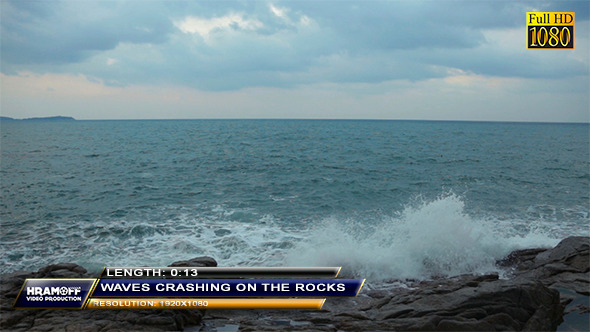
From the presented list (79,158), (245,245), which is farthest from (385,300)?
(79,158)

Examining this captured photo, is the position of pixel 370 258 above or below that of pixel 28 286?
below

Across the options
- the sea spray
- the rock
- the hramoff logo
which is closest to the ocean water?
the sea spray

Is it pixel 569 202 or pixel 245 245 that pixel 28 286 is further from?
pixel 569 202

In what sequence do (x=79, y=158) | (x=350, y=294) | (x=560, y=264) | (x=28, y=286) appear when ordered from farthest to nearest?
(x=79, y=158) < (x=560, y=264) < (x=350, y=294) < (x=28, y=286)

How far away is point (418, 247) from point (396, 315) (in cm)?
515

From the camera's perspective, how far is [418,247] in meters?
12.2

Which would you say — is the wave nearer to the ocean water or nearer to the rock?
the ocean water

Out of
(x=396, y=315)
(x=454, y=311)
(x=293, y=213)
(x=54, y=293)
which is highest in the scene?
(x=54, y=293)

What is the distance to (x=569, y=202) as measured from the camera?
21.1m

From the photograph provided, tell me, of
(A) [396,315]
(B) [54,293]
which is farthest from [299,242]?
(B) [54,293]

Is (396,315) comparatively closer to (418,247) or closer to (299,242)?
(418,247)

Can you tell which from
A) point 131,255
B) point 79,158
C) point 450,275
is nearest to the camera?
point 450,275

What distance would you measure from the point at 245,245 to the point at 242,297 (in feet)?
19.6

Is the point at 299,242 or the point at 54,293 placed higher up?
the point at 54,293
